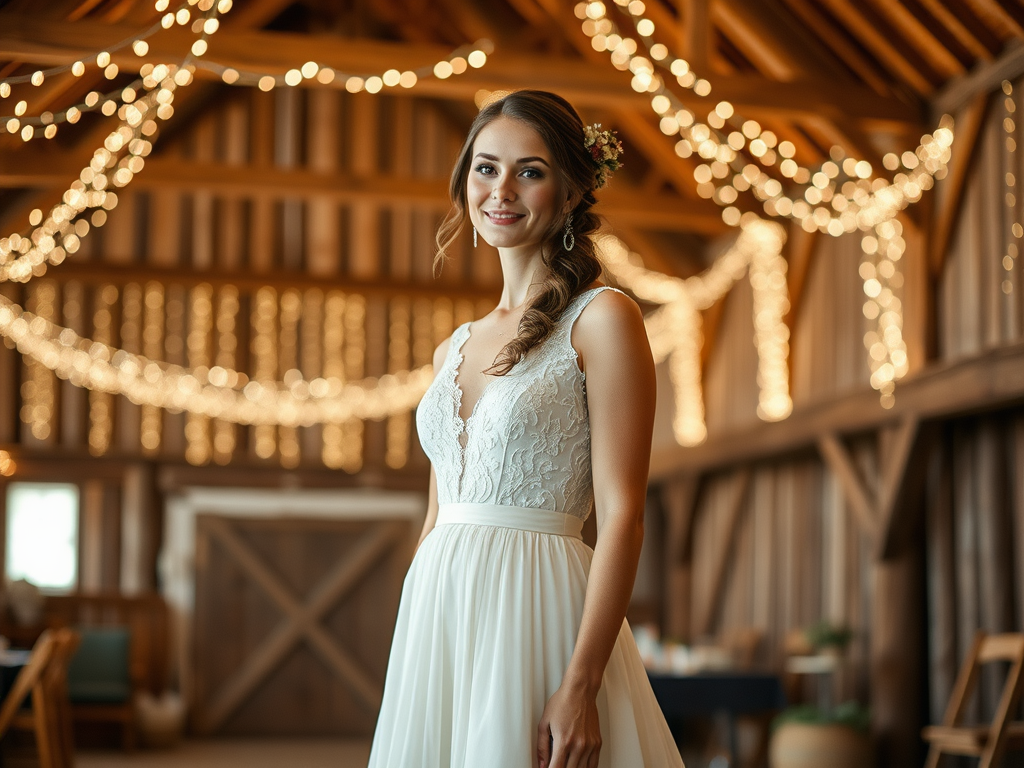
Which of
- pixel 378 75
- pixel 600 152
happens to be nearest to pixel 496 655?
pixel 600 152

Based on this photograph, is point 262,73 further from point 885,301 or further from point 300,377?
point 300,377

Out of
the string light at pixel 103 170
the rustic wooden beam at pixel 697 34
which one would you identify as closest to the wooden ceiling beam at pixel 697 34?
the rustic wooden beam at pixel 697 34

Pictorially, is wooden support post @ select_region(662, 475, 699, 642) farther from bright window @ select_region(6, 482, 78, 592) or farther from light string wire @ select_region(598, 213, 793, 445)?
bright window @ select_region(6, 482, 78, 592)

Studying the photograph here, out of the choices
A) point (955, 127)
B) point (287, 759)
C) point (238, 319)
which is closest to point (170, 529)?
point (238, 319)

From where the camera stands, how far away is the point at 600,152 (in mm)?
1829

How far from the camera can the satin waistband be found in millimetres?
1705

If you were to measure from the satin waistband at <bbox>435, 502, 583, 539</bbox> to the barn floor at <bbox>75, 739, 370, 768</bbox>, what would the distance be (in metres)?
7.54

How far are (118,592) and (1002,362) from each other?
26.0ft

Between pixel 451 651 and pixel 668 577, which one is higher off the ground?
pixel 451 651

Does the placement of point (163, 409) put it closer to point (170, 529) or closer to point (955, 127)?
point (170, 529)

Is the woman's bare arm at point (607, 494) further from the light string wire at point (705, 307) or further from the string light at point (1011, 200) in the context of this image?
the light string wire at point (705, 307)

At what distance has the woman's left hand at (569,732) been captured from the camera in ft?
4.92

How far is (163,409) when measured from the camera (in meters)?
11.3

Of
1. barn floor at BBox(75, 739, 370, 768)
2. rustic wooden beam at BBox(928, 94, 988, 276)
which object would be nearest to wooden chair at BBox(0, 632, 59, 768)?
barn floor at BBox(75, 739, 370, 768)
